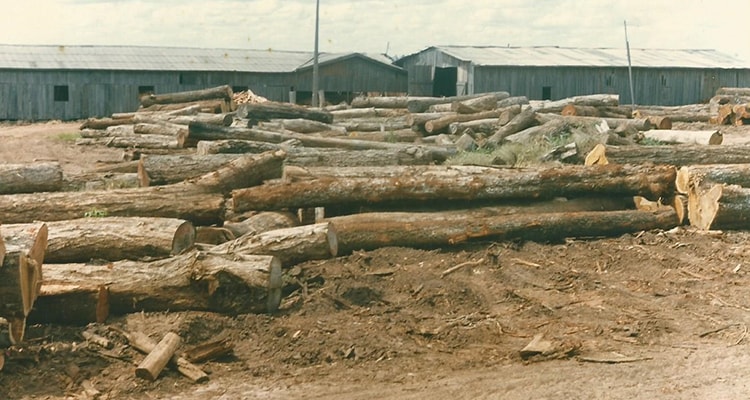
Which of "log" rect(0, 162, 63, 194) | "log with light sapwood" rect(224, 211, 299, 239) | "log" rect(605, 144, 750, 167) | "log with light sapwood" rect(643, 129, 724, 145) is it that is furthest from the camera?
"log with light sapwood" rect(643, 129, 724, 145)

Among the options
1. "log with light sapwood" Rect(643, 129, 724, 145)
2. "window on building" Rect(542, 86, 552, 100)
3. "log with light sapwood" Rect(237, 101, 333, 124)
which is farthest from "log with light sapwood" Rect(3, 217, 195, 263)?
"window on building" Rect(542, 86, 552, 100)

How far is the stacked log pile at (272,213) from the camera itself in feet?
26.5

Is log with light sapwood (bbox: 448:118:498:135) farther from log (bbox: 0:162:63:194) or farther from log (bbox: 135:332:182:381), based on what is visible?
log (bbox: 135:332:182:381)

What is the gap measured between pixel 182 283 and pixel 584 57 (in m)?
38.9

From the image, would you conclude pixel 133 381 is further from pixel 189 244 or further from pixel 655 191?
pixel 655 191

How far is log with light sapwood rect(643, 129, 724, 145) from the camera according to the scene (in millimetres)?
19391

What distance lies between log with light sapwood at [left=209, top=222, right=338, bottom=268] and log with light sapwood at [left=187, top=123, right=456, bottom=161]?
8499mm

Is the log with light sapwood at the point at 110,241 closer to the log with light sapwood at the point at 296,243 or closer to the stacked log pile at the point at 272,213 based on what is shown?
the stacked log pile at the point at 272,213

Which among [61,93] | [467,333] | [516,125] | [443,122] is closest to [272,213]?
[467,333]

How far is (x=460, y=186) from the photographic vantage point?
37.5 ft

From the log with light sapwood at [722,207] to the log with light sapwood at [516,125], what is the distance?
8.94 metres

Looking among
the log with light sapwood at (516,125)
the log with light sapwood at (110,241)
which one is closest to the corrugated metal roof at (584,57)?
the log with light sapwood at (516,125)

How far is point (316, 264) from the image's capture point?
9914 millimetres

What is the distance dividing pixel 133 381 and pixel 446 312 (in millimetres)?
3271
